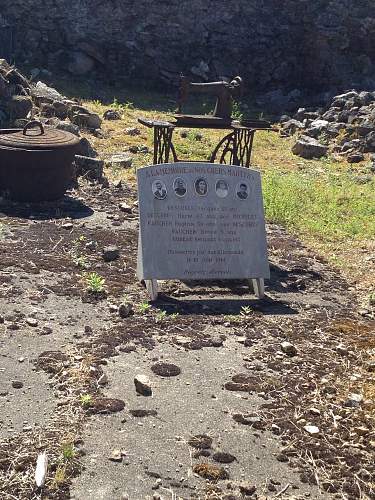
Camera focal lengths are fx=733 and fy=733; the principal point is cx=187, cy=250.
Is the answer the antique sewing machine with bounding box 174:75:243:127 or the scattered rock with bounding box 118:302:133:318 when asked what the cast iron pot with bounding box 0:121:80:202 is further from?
the scattered rock with bounding box 118:302:133:318

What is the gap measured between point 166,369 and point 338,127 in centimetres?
1101

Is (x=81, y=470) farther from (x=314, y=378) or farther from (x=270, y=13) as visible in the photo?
(x=270, y=13)

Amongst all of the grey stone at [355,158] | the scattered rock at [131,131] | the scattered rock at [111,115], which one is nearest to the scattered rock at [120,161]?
the scattered rock at [131,131]

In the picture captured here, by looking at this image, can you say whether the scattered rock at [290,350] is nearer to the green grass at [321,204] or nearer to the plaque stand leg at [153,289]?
the plaque stand leg at [153,289]

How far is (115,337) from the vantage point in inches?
205

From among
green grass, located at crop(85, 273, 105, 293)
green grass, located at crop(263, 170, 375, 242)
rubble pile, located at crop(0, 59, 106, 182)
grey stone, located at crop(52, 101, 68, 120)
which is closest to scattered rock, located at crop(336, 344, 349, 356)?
green grass, located at crop(85, 273, 105, 293)

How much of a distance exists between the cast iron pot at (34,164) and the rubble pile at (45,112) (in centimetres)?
112

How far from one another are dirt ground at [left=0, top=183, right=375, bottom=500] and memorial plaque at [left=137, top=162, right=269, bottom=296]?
0.25m

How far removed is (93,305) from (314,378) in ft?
6.34

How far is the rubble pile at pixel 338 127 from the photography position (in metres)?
13.6

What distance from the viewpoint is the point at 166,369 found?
478cm

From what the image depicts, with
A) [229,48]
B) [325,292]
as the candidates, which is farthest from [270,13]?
[325,292]

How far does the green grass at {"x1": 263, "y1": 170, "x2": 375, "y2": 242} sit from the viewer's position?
8.77 m

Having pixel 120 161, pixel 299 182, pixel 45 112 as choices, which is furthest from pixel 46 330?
pixel 45 112
